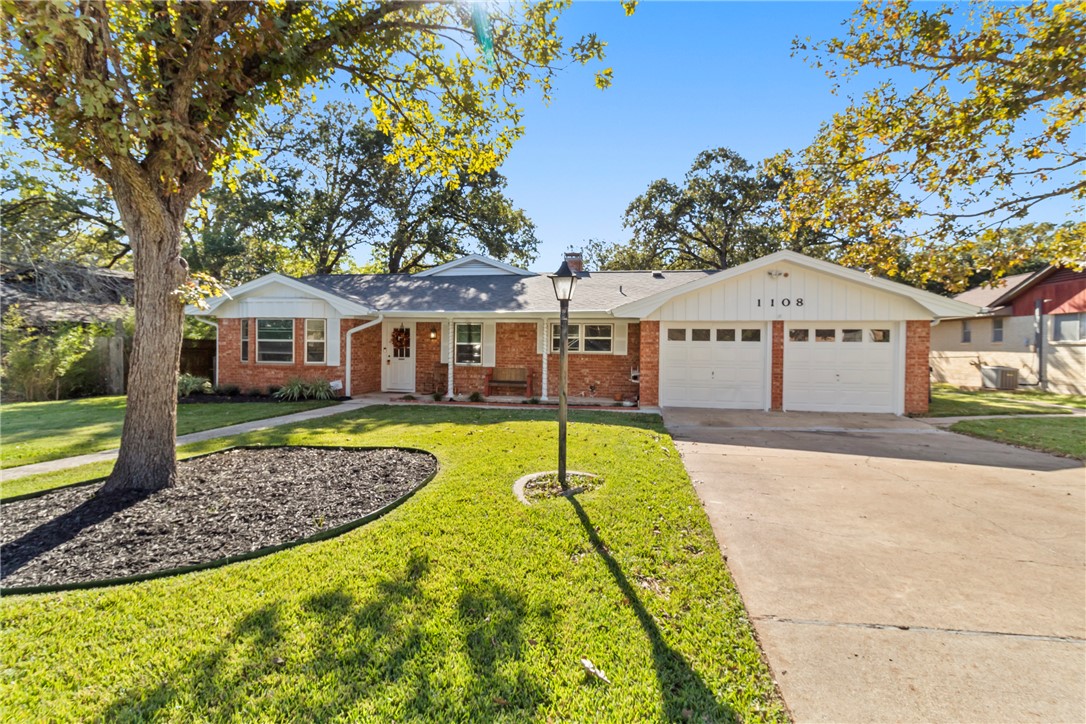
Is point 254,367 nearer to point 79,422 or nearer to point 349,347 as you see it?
point 349,347

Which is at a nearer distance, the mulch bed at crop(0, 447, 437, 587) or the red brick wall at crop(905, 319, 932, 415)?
the mulch bed at crop(0, 447, 437, 587)

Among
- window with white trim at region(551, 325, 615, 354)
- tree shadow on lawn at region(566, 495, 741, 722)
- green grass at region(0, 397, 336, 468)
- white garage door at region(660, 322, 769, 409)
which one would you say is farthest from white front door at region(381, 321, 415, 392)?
tree shadow on lawn at region(566, 495, 741, 722)

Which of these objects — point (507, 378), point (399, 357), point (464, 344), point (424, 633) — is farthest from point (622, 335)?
point (424, 633)

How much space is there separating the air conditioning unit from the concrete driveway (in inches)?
585

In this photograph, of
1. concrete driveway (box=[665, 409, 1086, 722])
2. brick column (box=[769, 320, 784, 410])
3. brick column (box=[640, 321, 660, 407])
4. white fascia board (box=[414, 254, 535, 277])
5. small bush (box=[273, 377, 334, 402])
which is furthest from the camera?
white fascia board (box=[414, 254, 535, 277])

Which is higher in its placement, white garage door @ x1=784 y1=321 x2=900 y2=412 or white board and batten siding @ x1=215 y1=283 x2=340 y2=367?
white board and batten siding @ x1=215 y1=283 x2=340 y2=367

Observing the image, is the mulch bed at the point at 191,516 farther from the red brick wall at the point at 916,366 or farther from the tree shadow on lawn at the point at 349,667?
the red brick wall at the point at 916,366

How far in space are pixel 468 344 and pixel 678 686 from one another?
40.9 feet

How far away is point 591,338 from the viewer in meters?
13.4

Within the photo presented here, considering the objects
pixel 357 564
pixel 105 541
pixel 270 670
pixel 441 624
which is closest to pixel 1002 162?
pixel 441 624

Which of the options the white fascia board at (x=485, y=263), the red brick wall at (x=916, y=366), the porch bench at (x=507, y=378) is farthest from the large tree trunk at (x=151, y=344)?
the red brick wall at (x=916, y=366)

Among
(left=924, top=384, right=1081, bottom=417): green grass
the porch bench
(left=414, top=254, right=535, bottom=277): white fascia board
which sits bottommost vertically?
(left=924, top=384, right=1081, bottom=417): green grass

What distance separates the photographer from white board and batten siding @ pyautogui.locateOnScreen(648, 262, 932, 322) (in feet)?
35.6

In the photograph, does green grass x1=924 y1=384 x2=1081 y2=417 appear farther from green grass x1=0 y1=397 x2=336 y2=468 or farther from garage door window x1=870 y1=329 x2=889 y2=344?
green grass x1=0 y1=397 x2=336 y2=468
